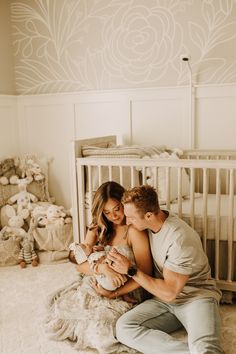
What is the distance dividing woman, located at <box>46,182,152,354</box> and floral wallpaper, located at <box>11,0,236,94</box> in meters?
1.54

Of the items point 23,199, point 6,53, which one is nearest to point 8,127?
point 6,53

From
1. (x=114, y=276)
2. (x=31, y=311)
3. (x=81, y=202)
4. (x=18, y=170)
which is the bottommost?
(x=31, y=311)

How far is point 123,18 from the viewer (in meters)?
3.38

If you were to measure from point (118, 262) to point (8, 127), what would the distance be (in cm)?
232

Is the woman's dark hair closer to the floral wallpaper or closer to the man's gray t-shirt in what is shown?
A: the man's gray t-shirt

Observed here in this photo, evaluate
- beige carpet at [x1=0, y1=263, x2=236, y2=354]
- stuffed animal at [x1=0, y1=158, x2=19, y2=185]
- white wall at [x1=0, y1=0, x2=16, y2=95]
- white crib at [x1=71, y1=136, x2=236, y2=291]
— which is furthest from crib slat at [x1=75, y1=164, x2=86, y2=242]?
white wall at [x1=0, y1=0, x2=16, y2=95]

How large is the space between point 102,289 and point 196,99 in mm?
1800

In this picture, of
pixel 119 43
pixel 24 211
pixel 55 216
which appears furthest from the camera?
pixel 119 43

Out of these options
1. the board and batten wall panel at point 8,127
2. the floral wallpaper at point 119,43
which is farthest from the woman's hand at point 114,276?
the board and batten wall panel at point 8,127

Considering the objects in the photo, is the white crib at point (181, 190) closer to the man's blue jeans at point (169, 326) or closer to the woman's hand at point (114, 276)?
the man's blue jeans at point (169, 326)

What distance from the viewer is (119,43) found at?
135 inches

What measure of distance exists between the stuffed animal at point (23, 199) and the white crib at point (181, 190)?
731 mm

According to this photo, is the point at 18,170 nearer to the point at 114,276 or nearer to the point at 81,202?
the point at 81,202

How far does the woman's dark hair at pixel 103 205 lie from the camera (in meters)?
2.11
